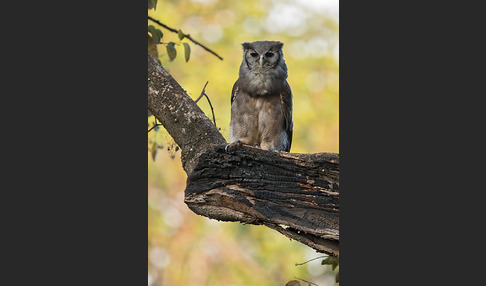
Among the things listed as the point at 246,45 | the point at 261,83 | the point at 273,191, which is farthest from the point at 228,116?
the point at 273,191

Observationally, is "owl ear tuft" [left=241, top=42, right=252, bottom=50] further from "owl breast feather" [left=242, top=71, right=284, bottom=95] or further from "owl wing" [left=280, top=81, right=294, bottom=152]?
"owl wing" [left=280, top=81, right=294, bottom=152]

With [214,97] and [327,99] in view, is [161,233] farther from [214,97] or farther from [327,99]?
[327,99]

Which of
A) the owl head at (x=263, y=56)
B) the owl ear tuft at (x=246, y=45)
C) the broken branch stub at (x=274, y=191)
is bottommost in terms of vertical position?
the broken branch stub at (x=274, y=191)

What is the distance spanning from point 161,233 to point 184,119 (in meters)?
1.11

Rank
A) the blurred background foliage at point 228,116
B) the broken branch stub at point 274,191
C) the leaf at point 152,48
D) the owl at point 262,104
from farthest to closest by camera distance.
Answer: the owl at point 262,104, the leaf at point 152,48, the blurred background foliage at point 228,116, the broken branch stub at point 274,191

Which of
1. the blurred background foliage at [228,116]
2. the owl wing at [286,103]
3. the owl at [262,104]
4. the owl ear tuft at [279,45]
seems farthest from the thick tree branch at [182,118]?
the owl wing at [286,103]

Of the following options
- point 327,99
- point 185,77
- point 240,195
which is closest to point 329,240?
point 240,195

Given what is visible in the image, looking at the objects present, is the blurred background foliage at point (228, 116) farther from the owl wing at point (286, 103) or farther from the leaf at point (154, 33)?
the leaf at point (154, 33)

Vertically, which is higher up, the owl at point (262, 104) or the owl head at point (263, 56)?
the owl head at point (263, 56)

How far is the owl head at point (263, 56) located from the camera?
414cm

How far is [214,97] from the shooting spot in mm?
4715

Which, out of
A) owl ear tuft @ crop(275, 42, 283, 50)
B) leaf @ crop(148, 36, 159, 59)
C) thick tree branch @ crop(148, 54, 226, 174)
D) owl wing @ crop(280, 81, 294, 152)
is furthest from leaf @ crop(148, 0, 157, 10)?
owl wing @ crop(280, 81, 294, 152)

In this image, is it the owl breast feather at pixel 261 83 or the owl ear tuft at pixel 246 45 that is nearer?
the owl ear tuft at pixel 246 45

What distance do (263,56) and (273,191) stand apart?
1482 millimetres
